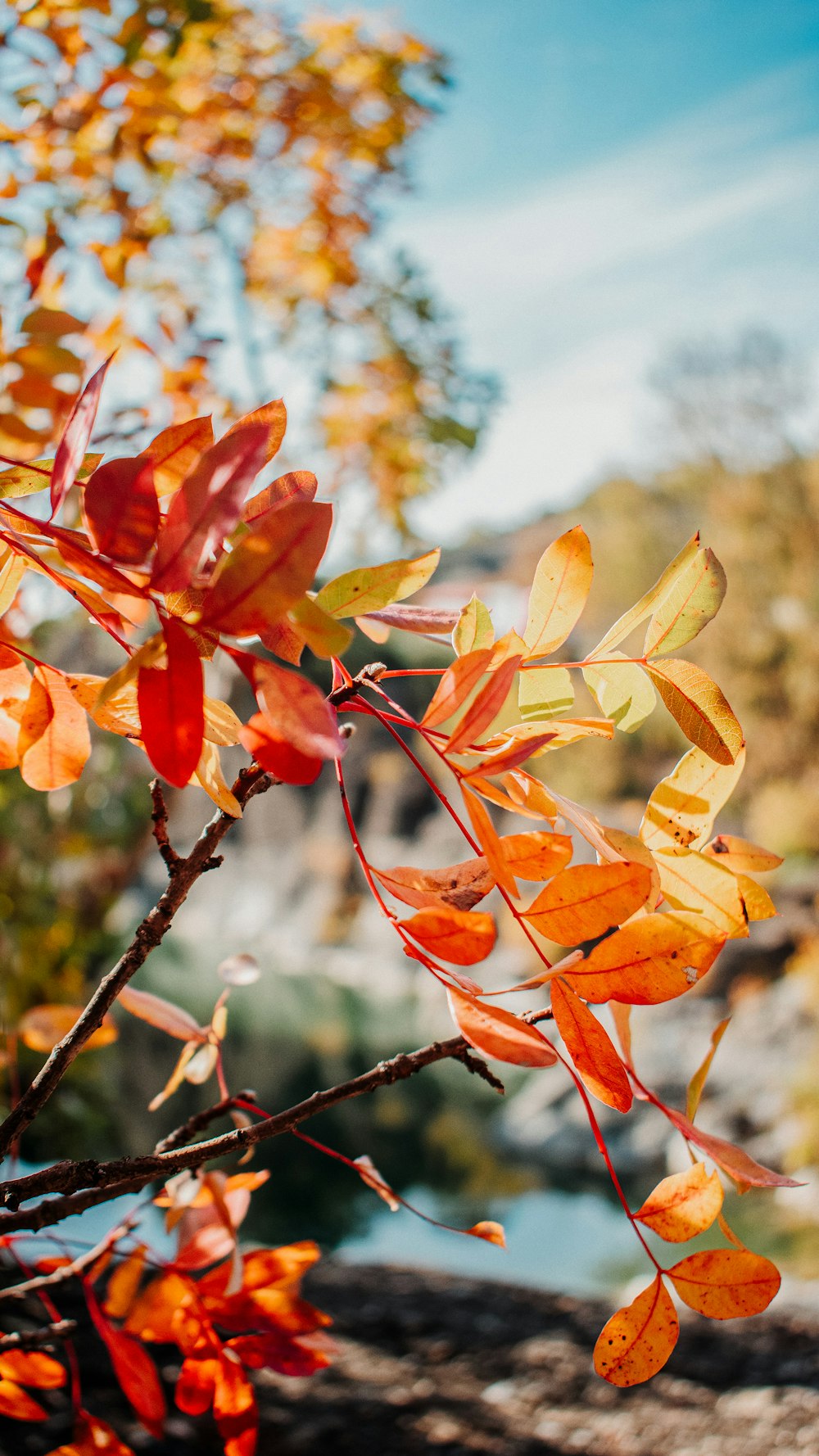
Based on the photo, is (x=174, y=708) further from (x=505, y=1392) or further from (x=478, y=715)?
(x=505, y=1392)

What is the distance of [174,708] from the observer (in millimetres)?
223

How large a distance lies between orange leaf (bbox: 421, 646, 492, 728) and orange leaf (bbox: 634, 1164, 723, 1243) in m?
0.16

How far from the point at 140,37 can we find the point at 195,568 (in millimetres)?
Answer: 702

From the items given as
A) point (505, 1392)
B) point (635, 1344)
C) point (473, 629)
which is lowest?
point (505, 1392)

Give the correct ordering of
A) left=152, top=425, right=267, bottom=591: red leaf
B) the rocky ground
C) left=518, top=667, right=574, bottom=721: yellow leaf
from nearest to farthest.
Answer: left=152, top=425, right=267, bottom=591: red leaf → left=518, top=667, right=574, bottom=721: yellow leaf → the rocky ground

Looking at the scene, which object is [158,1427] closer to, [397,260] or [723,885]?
[723,885]

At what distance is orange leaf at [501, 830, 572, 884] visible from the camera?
26cm

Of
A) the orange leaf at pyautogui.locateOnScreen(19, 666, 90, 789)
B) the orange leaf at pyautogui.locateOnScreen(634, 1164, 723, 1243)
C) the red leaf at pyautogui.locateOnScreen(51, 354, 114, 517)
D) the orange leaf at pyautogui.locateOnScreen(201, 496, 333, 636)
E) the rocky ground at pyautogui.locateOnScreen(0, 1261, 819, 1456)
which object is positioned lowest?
the rocky ground at pyautogui.locateOnScreen(0, 1261, 819, 1456)

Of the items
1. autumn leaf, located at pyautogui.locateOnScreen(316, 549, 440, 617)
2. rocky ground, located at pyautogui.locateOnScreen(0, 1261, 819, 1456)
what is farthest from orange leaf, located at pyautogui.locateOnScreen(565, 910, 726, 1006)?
rocky ground, located at pyautogui.locateOnScreen(0, 1261, 819, 1456)

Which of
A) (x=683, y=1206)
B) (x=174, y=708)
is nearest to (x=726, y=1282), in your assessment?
(x=683, y=1206)

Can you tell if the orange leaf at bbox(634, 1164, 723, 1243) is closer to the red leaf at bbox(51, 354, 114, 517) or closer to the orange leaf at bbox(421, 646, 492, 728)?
the orange leaf at bbox(421, 646, 492, 728)

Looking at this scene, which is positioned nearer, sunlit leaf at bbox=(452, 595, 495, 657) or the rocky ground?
sunlit leaf at bbox=(452, 595, 495, 657)

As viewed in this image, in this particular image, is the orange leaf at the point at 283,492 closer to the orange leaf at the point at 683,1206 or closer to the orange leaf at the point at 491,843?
the orange leaf at the point at 491,843

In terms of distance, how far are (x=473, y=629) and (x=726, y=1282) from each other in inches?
8.1
